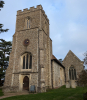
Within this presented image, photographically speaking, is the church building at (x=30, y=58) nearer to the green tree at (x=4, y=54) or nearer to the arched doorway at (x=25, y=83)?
the arched doorway at (x=25, y=83)

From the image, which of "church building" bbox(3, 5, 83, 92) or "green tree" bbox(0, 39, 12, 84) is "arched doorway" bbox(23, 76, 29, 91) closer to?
"church building" bbox(3, 5, 83, 92)

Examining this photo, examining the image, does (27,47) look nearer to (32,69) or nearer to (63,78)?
(32,69)

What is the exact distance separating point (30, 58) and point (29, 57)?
0.76 feet

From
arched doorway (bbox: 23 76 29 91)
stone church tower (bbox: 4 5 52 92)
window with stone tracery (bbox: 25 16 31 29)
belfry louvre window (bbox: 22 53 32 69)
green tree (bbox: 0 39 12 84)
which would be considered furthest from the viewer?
green tree (bbox: 0 39 12 84)

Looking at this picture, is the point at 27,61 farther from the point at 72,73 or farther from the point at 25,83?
the point at 72,73

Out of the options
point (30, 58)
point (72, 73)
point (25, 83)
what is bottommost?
point (25, 83)

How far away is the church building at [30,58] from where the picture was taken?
15.7 meters

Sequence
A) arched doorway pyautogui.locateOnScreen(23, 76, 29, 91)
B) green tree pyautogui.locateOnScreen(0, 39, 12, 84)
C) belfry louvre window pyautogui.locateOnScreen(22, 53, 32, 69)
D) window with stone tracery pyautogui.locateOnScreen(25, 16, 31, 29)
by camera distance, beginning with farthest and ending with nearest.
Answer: green tree pyautogui.locateOnScreen(0, 39, 12, 84) → window with stone tracery pyautogui.locateOnScreen(25, 16, 31, 29) → arched doorway pyautogui.locateOnScreen(23, 76, 29, 91) → belfry louvre window pyautogui.locateOnScreen(22, 53, 32, 69)

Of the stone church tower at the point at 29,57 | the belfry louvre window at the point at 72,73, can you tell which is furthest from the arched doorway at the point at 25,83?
the belfry louvre window at the point at 72,73

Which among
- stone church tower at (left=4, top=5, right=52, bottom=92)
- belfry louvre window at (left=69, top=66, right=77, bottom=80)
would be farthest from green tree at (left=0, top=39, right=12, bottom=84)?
belfry louvre window at (left=69, top=66, right=77, bottom=80)

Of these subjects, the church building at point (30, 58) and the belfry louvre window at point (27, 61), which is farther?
the belfry louvre window at point (27, 61)

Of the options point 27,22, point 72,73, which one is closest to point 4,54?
point 27,22

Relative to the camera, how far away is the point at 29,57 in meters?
17.1

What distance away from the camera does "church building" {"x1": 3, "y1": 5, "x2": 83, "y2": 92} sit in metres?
15.7
